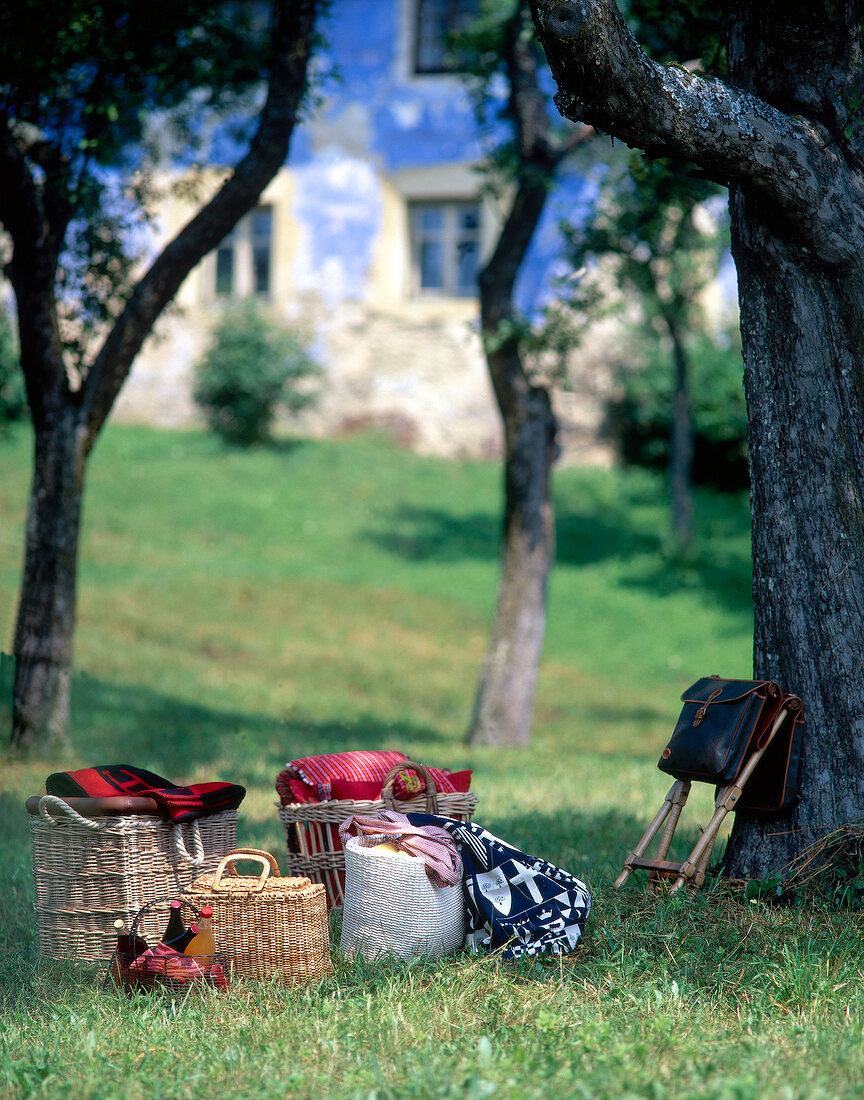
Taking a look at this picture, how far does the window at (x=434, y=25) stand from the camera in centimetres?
2180

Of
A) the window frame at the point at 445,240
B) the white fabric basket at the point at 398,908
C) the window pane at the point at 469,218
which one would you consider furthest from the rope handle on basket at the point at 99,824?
the window pane at the point at 469,218

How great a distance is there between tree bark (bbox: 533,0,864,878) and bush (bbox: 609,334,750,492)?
16244mm

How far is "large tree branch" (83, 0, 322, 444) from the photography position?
8.63m

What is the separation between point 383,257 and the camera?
74.7 ft

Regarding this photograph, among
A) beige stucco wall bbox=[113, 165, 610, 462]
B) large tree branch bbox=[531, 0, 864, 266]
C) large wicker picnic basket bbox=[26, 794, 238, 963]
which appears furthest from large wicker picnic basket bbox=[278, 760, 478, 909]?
beige stucco wall bbox=[113, 165, 610, 462]

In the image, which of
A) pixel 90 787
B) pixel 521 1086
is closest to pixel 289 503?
pixel 90 787

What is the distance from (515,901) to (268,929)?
0.95 m

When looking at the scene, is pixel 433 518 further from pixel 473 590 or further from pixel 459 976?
pixel 459 976

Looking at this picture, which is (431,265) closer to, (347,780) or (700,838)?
(347,780)

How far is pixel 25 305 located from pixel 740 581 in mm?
11756

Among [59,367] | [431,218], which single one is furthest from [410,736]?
[431,218]

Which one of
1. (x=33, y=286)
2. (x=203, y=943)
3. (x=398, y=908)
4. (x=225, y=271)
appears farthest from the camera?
(x=225, y=271)

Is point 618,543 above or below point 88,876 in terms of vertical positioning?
above

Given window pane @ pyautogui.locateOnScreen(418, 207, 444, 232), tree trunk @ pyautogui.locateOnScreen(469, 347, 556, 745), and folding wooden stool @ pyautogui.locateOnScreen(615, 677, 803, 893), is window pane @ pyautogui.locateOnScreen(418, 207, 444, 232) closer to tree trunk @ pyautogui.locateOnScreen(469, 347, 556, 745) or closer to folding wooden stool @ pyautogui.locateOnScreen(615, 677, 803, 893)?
tree trunk @ pyautogui.locateOnScreen(469, 347, 556, 745)
